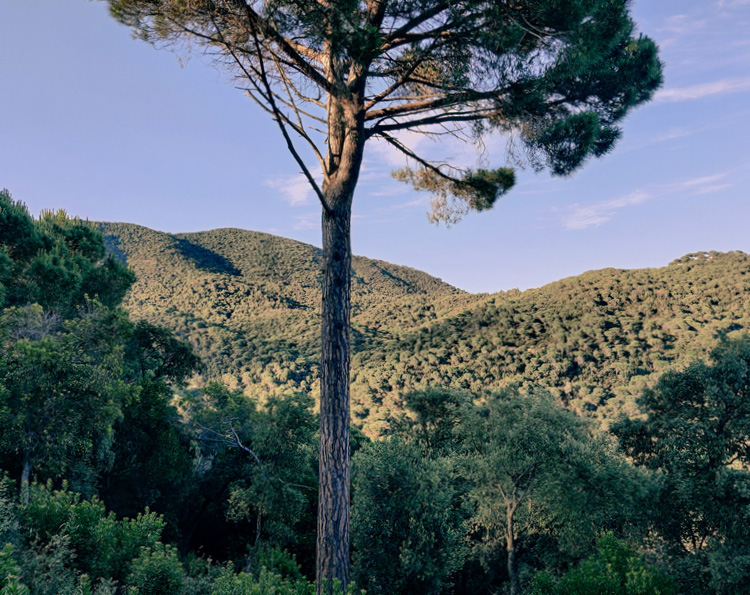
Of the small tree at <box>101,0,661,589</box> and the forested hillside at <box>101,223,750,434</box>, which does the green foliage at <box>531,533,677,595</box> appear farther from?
the forested hillside at <box>101,223,750,434</box>

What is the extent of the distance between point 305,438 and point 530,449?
6795 mm

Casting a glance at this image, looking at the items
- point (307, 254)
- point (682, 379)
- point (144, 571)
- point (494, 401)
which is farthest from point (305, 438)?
point (307, 254)

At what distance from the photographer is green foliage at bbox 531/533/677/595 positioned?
6230 mm

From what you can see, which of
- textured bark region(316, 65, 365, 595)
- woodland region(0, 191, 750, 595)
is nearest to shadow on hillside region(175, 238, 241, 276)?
woodland region(0, 191, 750, 595)

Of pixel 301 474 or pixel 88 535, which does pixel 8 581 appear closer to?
pixel 88 535

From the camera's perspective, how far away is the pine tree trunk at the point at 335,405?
17.8 ft

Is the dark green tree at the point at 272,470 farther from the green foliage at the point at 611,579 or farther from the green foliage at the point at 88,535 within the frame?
the green foliage at the point at 611,579

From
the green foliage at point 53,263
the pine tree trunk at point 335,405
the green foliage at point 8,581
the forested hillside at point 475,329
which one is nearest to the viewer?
the green foliage at point 8,581

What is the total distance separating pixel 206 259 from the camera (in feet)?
200

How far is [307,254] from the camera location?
66.0 metres

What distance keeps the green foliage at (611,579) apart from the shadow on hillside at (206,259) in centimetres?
5628

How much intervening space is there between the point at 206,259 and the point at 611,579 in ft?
203

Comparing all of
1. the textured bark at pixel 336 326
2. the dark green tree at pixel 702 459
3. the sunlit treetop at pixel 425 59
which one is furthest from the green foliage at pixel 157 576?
the dark green tree at pixel 702 459

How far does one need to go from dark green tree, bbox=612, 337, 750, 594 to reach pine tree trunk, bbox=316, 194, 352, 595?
32.2ft
